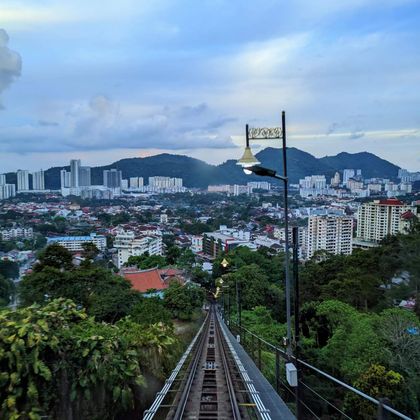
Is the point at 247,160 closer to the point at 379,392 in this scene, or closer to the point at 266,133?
the point at 266,133

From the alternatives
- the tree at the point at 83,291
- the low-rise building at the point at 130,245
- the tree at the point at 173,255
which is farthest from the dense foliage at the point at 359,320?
the low-rise building at the point at 130,245

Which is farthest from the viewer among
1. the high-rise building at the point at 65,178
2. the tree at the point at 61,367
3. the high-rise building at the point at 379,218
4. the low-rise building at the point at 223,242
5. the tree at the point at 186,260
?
the high-rise building at the point at 65,178

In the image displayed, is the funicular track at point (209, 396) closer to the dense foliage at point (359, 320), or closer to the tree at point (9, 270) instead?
the dense foliage at point (359, 320)

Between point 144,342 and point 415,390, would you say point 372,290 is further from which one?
point 144,342

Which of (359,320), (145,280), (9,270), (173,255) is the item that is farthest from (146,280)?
(173,255)

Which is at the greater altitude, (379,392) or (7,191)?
(7,191)
